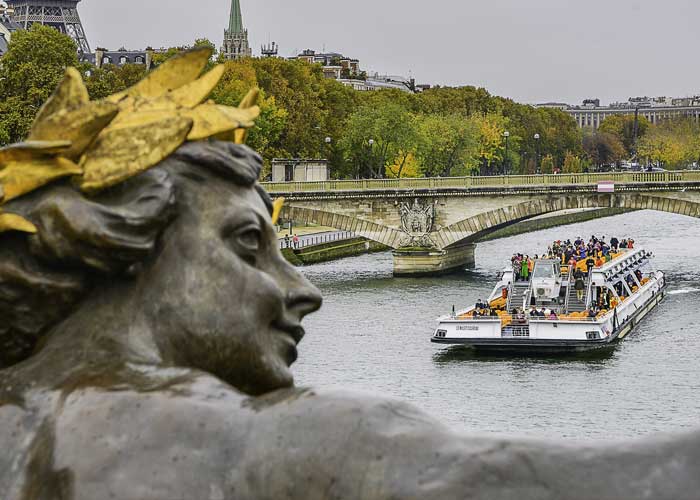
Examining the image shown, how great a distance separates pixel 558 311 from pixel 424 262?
45.8ft

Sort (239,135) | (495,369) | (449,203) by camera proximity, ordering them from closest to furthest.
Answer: (239,135) < (495,369) < (449,203)

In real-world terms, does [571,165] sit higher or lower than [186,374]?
lower

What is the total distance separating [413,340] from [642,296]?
779cm

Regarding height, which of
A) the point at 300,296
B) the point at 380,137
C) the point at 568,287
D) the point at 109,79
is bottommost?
the point at 568,287

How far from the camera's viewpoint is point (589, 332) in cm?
2880

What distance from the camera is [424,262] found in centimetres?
4547

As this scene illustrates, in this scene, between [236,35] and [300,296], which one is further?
[236,35]

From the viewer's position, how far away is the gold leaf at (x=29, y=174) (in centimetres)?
189

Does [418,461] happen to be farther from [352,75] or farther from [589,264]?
[352,75]

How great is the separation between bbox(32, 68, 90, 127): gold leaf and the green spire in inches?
5557

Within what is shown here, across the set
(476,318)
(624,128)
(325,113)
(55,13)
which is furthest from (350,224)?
(624,128)

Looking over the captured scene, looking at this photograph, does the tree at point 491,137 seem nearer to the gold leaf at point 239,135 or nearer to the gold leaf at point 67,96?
the gold leaf at point 239,135

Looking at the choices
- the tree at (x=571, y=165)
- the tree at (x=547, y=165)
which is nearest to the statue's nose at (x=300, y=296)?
the tree at (x=547, y=165)

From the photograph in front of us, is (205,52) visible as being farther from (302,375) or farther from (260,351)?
(302,375)
